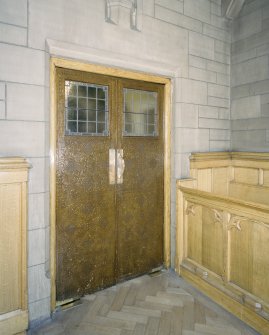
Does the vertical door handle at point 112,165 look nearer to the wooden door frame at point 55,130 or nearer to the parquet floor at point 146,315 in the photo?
the wooden door frame at point 55,130

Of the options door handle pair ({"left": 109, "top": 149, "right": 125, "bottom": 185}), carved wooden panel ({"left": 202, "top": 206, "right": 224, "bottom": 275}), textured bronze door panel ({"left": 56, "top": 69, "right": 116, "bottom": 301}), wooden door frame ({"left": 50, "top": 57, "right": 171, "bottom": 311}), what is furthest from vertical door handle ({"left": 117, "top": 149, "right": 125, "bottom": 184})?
carved wooden panel ({"left": 202, "top": 206, "right": 224, "bottom": 275})

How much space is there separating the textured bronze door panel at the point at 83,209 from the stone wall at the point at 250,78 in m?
1.85

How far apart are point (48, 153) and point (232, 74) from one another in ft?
8.97

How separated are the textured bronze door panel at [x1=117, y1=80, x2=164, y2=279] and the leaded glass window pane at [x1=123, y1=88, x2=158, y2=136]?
4 cm

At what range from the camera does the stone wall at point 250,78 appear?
10.9ft

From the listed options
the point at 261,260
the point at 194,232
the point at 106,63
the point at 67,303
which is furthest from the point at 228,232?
the point at 106,63

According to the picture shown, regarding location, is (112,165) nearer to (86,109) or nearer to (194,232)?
(86,109)

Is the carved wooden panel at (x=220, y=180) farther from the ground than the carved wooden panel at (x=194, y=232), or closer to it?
farther from the ground

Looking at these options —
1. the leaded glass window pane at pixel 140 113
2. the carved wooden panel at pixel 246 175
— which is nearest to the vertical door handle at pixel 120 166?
the leaded glass window pane at pixel 140 113

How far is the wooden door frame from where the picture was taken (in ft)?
8.14

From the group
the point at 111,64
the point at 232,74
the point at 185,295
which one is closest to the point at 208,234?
the point at 185,295

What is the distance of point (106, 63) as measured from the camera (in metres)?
2.71

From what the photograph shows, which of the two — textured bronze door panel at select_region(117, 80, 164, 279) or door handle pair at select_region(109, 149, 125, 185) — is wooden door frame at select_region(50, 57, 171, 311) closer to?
textured bronze door panel at select_region(117, 80, 164, 279)

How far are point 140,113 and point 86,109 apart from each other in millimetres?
673
